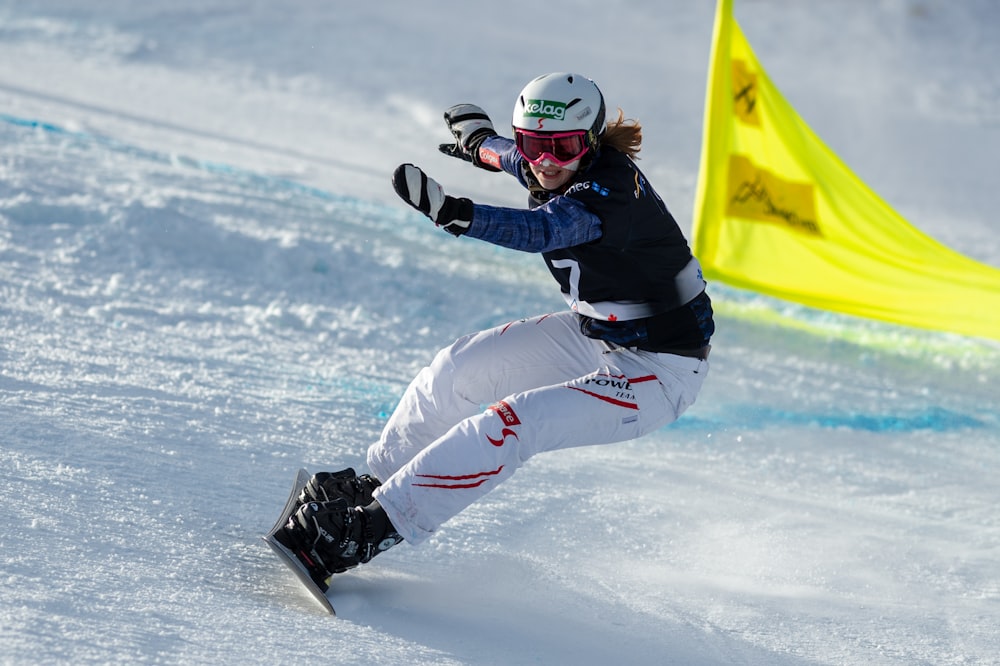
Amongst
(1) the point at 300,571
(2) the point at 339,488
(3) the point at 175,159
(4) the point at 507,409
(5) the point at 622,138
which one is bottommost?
(1) the point at 300,571

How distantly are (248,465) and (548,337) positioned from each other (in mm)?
1017

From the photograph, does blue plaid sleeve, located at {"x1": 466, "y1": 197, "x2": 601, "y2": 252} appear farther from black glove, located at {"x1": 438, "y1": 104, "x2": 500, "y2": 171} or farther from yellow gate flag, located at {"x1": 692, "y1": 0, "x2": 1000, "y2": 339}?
yellow gate flag, located at {"x1": 692, "y1": 0, "x2": 1000, "y2": 339}

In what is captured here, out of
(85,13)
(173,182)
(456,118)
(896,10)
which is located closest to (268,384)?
(456,118)

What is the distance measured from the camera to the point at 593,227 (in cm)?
269

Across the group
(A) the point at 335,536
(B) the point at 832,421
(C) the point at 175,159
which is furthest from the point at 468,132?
(C) the point at 175,159

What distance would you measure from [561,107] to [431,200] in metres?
0.56

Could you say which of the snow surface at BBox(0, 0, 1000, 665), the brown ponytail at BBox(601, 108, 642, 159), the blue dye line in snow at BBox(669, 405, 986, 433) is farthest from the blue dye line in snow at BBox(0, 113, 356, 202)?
the brown ponytail at BBox(601, 108, 642, 159)

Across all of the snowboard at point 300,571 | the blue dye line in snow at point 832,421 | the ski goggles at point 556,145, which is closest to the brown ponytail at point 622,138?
the ski goggles at point 556,145

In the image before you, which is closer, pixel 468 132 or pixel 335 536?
pixel 335 536

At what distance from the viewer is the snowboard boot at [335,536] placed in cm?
261

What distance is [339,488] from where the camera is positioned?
285cm

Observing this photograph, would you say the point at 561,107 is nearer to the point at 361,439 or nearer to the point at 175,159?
the point at 361,439

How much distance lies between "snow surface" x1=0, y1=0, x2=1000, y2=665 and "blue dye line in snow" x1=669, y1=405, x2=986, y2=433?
21 mm

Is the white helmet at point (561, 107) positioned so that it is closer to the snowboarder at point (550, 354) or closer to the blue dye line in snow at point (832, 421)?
the snowboarder at point (550, 354)
